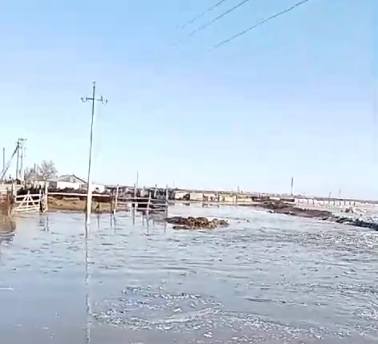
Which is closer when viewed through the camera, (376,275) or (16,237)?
(376,275)

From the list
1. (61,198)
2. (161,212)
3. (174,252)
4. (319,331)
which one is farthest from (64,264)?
(61,198)

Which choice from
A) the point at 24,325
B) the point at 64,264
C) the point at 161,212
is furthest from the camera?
the point at 161,212

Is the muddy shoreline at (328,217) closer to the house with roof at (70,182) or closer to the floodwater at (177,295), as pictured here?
the house with roof at (70,182)

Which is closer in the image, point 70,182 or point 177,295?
point 177,295

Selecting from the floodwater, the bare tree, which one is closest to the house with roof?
the bare tree

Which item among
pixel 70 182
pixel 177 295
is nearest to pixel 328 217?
pixel 70 182

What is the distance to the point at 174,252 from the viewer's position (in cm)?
1850

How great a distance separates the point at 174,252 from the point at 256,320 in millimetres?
9585

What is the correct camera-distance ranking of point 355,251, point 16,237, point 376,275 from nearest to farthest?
point 376,275
point 16,237
point 355,251

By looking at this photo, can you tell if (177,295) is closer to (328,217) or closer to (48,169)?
(328,217)

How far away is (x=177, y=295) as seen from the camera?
10.9 meters

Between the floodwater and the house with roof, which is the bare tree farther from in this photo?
the floodwater

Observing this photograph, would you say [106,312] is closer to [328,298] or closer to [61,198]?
[328,298]

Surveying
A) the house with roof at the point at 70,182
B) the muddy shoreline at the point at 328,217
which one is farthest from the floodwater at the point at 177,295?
the house with roof at the point at 70,182
